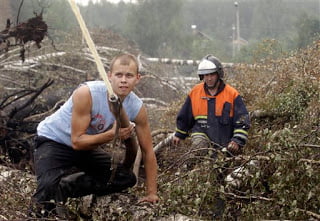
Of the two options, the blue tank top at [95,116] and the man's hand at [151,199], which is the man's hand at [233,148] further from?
the blue tank top at [95,116]

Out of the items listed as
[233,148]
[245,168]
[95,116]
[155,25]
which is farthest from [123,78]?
[155,25]

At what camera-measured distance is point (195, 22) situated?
58.0m

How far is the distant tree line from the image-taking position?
24484mm

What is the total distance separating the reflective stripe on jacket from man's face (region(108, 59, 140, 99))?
136cm

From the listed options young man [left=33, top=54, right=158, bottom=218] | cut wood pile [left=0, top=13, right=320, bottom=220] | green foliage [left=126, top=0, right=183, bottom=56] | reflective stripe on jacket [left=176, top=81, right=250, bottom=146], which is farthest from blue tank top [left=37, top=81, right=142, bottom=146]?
green foliage [left=126, top=0, right=183, bottom=56]

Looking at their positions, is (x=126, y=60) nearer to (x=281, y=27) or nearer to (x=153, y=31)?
(x=153, y=31)

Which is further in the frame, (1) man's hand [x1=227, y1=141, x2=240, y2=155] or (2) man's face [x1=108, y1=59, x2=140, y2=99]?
(1) man's hand [x1=227, y1=141, x2=240, y2=155]

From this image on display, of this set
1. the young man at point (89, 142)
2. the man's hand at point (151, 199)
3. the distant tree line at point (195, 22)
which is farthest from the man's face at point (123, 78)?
the distant tree line at point (195, 22)

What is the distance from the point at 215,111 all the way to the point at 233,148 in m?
0.47

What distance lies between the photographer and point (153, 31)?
35.6 m

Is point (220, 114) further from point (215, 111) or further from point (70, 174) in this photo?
point (70, 174)

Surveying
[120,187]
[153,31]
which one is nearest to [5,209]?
[120,187]

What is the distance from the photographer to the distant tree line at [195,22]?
24.5 meters

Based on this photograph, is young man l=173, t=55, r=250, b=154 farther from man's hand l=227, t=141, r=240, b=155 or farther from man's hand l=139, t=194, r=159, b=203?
man's hand l=139, t=194, r=159, b=203
